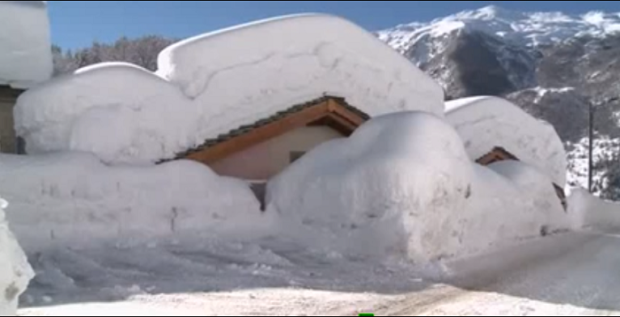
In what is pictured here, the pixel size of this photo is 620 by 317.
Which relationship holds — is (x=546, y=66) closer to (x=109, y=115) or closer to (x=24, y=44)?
(x=109, y=115)

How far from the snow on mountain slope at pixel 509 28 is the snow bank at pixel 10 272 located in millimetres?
12345

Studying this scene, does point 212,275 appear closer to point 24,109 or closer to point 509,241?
→ point 24,109

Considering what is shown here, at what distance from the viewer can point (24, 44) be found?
526 inches

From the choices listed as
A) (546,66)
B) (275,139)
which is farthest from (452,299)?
(546,66)

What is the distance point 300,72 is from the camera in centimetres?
1407

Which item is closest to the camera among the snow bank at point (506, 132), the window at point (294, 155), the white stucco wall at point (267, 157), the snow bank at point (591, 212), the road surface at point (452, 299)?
the road surface at point (452, 299)

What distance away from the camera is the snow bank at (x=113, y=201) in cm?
939

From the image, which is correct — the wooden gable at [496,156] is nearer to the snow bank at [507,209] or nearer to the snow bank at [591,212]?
the snow bank at [591,212]

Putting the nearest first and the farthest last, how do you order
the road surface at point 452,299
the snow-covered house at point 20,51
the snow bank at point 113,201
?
1. the road surface at point 452,299
2. the snow bank at point 113,201
3. the snow-covered house at point 20,51

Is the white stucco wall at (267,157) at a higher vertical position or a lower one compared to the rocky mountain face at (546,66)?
lower

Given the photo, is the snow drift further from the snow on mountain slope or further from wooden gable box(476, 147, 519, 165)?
wooden gable box(476, 147, 519, 165)

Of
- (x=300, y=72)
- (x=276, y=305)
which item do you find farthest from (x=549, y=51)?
(x=276, y=305)

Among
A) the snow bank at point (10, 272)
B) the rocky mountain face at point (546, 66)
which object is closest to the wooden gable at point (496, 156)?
the rocky mountain face at point (546, 66)

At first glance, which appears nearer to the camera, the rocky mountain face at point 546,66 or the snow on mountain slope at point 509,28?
the rocky mountain face at point 546,66
